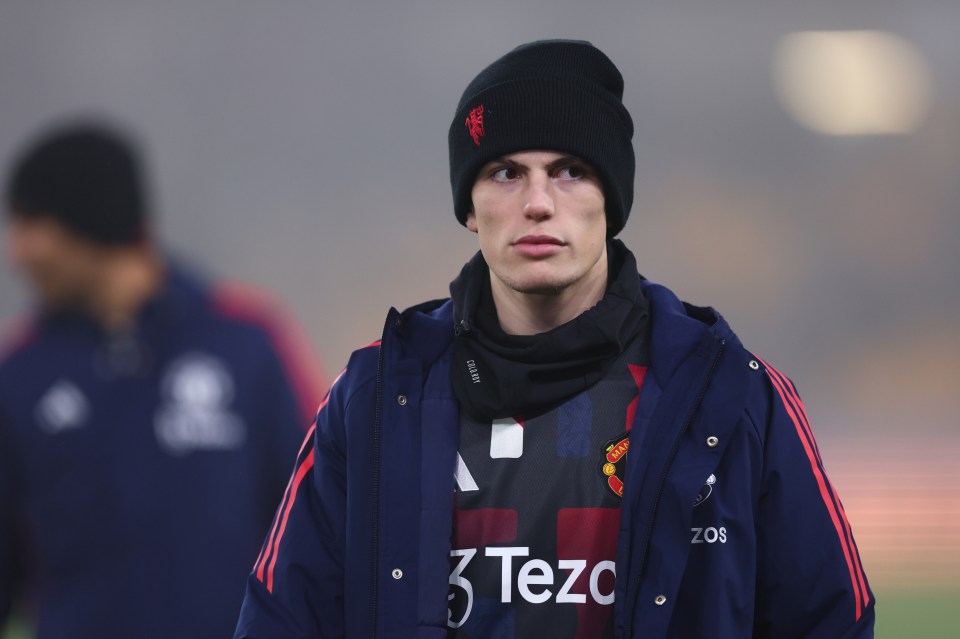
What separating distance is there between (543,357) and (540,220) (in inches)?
8.0

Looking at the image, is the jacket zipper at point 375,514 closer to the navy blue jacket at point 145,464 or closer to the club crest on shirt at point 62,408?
the navy blue jacket at point 145,464

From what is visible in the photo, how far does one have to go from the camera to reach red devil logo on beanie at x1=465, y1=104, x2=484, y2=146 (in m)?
1.74

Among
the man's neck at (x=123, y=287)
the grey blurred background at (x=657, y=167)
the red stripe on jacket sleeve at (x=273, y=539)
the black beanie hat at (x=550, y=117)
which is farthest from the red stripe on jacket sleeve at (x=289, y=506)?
the grey blurred background at (x=657, y=167)

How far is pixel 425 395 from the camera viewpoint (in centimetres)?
172

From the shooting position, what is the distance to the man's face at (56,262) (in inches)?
133

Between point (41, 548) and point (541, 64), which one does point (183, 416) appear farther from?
point (541, 64)

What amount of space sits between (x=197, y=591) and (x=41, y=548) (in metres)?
0.41

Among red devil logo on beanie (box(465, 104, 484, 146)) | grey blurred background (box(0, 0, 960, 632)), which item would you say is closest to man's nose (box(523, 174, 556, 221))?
red devil logo on beanie (box(465, 104, 484, 146))

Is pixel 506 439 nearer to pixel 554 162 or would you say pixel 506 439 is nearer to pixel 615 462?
pixel 615 462

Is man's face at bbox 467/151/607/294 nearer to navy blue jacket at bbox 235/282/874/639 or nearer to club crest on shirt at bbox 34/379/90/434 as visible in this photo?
navy blue jacket at bbox 235/282/874/639

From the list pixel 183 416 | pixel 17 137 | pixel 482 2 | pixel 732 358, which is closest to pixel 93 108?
pixel 17 137

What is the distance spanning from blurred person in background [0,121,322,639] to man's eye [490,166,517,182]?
142 cm

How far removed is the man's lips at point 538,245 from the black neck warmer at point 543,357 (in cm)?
11

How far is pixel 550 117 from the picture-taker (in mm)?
1707
